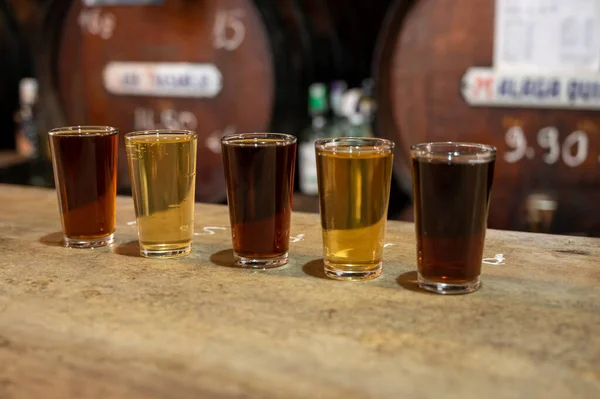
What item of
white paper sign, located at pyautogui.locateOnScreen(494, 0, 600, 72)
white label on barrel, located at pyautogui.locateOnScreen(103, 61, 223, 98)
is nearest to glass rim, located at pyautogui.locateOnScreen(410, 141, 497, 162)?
white paper sign, located at pyautogui.locateOnScreen(494, 0, 600, 72)

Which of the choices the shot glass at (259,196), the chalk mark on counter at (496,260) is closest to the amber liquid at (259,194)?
the shot glass at (259,196)

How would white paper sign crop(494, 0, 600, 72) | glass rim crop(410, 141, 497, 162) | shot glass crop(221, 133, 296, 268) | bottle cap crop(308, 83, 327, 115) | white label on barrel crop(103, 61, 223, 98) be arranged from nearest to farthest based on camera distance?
glass rim crop(410, 141, 497, 162) < shot glass crop(221, 133, 296, 268) < white paper sign crop(494, 0, 600, 72) < bottle cap crop(308, 83, 327, 115) < white label on barrel crop(103, 61, 223, 98)

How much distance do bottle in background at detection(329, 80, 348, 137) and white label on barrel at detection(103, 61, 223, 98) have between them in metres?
0.32

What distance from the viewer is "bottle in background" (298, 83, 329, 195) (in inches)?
69.9

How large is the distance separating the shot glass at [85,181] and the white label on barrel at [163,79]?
0.95 meters

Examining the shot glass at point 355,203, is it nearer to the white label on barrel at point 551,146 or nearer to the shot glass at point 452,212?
the shot glass at point 452,212

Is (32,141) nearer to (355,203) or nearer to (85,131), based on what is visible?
(85,131)

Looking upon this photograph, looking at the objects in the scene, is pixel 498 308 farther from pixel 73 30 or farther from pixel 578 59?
pixel 73 30

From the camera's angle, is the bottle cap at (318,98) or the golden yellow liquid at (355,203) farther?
the bottle cap at (318,98)

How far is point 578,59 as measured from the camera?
1.50 m

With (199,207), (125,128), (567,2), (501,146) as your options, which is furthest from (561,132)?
(125,128)

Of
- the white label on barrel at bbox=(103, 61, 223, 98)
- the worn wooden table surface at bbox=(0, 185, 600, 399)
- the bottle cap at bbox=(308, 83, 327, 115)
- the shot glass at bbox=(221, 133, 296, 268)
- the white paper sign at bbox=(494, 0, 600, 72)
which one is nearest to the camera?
the worn wooden table surface at bbox=(0, 185, 600, 399)

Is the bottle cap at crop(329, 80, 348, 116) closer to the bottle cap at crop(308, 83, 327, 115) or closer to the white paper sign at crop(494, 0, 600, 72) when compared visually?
the bottle cap at crop(308, 83, 327, 115)

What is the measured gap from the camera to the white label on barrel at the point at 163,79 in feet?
6.40
